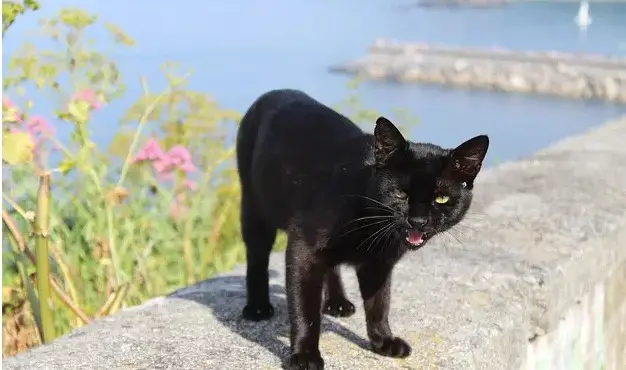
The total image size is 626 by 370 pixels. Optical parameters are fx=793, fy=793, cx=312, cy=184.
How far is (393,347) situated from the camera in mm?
1814

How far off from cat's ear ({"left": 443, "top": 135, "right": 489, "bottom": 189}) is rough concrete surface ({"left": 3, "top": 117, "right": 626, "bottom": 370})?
8.6 inches

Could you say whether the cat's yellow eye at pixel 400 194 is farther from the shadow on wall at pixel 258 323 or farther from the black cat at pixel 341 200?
the shadow on wall at pixel 258 323

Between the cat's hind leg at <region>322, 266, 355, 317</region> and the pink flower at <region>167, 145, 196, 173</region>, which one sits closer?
the cat's hind leg at <region>322, 266, 355, 317</region>

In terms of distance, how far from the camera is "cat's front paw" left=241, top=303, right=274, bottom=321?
2006 mm

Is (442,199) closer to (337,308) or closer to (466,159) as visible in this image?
(466,159)

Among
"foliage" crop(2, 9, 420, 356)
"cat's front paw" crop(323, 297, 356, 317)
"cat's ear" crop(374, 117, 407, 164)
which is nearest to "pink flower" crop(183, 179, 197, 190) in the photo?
"foliage" crop(2, 9, 420, 356)

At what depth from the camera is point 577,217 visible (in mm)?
2758

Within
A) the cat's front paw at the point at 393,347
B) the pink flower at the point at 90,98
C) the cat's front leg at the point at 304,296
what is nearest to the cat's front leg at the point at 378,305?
the cat's front paw at the point at 393,347

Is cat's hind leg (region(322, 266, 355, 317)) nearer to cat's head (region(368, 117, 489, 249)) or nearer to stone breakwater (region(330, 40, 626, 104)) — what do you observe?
cat's head (region(368, 117, 489, 249))

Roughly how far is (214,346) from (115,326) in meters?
0.29

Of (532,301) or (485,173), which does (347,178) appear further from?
(485,173)

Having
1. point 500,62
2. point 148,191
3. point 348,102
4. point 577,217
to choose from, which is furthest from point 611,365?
point 500,62

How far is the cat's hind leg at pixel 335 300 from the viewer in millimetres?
2088

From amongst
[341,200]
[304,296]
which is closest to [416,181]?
[341,200]
